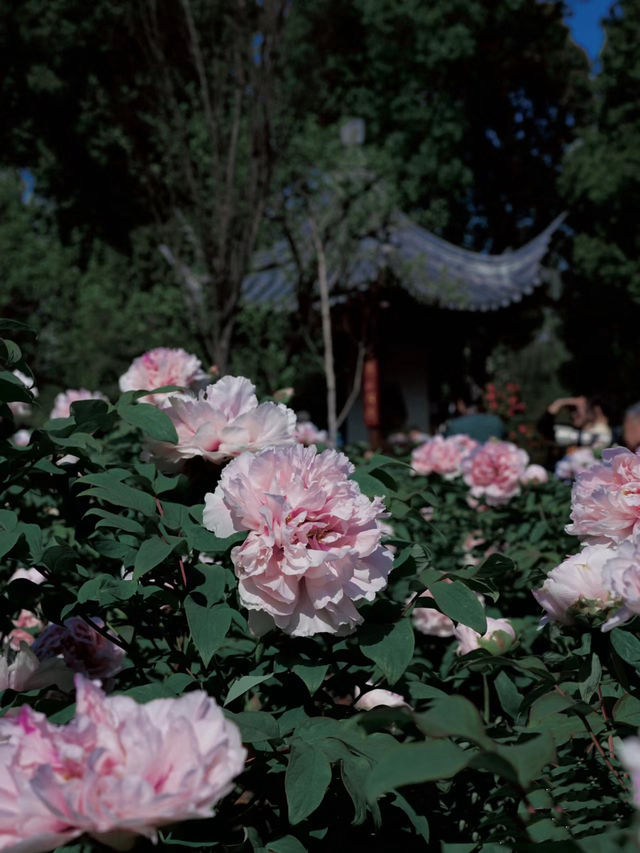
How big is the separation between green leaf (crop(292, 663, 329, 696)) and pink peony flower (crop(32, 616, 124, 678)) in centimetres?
30

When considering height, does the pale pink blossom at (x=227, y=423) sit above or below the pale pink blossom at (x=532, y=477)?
above

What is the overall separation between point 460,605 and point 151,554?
0.28m

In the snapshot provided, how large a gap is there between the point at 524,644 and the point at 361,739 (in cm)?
62

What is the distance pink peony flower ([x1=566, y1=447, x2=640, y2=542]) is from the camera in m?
0.76

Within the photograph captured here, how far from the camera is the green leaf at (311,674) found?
67cm

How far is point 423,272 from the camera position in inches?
249

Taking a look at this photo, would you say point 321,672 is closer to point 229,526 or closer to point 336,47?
point 229,526

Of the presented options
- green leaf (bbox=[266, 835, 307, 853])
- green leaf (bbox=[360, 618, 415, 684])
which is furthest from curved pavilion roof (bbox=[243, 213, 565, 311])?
green leaf (bbox=[266, 835, 307, 853])

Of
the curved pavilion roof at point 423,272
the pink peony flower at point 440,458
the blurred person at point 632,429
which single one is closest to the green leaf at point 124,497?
the pink peony flower at point 440,458

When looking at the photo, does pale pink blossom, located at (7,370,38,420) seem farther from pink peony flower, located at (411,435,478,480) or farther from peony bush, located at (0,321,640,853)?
pink peony flower, located at (411,435,478,480)

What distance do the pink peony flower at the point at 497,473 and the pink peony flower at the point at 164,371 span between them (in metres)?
0.87

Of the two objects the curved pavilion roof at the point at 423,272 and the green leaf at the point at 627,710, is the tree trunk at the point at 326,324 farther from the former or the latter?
the green leaf at the point at 627,710

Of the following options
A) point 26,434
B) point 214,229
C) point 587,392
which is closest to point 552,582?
point 26,434

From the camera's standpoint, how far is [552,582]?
2.29ft
